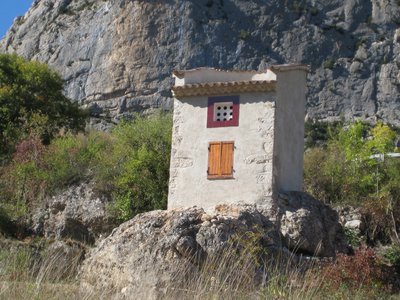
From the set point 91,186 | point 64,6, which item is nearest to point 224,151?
point 91,186

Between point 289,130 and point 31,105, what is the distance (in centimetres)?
1602

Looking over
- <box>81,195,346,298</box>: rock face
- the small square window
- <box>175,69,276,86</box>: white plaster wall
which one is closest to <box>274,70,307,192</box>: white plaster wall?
<box>175,69,276,86</box>: white plaster wall

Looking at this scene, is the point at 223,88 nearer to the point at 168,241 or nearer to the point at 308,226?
the point at 308,226

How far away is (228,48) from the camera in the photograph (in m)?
66.8

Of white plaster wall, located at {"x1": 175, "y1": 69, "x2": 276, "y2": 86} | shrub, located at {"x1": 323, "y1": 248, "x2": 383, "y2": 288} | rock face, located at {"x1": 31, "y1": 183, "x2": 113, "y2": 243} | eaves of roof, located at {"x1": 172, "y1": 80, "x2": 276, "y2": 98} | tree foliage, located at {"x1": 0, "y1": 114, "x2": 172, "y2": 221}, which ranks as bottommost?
shrub, located at {"x1": 323, "y1": 248, "x2": 383, "y2": 288}

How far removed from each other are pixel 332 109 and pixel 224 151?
136 feet

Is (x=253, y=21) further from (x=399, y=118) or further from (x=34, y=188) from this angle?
(x=34, y=188)

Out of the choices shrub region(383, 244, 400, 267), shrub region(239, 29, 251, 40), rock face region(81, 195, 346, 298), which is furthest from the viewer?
shrub region(239, 29, 251, 40)

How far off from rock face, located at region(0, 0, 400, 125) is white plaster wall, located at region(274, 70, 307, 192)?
1495 inches

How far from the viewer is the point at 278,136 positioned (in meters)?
23.1

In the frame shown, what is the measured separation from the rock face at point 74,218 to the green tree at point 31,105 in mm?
5893

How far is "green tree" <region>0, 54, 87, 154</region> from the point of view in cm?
3415

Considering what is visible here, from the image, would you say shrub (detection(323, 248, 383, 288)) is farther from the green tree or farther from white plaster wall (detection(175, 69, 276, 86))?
the green tree

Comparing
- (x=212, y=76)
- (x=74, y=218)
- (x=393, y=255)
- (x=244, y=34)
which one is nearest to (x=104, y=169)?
(x=74, y=218)
